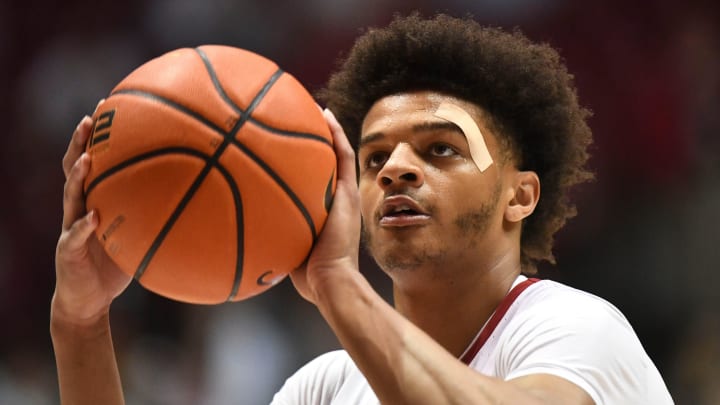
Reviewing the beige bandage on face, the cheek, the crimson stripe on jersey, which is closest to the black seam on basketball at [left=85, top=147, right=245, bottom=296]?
the cheek

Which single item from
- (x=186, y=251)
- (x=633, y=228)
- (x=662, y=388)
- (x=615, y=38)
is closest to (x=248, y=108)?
(x=186, y=251)

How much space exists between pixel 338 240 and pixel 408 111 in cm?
124

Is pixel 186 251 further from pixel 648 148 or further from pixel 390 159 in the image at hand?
pixel 648 148

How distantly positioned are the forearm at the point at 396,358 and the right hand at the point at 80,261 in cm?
76

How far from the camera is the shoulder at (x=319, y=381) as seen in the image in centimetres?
359

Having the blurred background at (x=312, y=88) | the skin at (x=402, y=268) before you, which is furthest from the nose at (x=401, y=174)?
the blurred background at (x=312, y=88)

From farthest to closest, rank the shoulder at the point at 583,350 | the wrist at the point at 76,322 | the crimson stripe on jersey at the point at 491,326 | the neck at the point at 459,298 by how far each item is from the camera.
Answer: the neck at the point at 459,298, the crimson stripe on jersey at the point at 491,326, the wrist at the point at 76,322, the shoulder at the point at 583,350

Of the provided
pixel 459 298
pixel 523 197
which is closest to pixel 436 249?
pixel 459 298

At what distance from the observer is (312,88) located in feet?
21.0

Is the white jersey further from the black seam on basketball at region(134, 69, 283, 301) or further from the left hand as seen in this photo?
the black seam on basketball at region(134, 69, 283, 301)

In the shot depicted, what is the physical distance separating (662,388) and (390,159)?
1284 millimetres

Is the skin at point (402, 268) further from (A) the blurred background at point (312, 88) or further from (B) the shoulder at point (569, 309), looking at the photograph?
(A) the blurred background at point (312, 88)

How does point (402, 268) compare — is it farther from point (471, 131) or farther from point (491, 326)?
point (471, 131)

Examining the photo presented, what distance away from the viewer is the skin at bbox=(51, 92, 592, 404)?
230 centimetres
